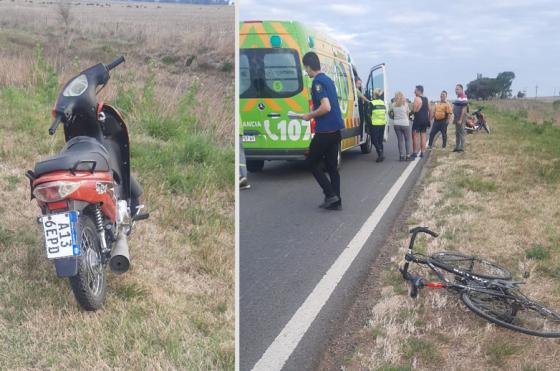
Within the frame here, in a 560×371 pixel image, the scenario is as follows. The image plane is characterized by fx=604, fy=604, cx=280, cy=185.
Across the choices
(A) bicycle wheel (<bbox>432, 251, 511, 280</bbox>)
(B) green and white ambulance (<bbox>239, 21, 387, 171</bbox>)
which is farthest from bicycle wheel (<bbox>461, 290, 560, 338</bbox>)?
(B) green and white ambulance (<bbox>239, 21, 387, 171</bbox>)

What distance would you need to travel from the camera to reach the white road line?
9.18 ft

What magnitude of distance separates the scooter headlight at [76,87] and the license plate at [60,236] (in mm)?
317

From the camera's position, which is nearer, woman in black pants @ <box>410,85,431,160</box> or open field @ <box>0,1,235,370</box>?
open field @ <box>0,1,235,370</box>

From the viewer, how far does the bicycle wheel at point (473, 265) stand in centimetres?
373

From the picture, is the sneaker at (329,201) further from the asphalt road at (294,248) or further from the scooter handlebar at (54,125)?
the scooter handlebar at (54,125)

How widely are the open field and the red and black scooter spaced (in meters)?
0.04

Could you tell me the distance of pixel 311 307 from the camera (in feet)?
11.8

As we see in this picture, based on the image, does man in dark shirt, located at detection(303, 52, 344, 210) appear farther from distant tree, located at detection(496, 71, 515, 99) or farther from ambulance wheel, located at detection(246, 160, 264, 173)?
distant tree, located at detection(496, 71, 515, 99)

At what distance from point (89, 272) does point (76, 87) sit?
0.52m

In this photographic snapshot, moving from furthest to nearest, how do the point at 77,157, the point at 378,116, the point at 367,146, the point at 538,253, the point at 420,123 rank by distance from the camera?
1. the point at 420,123
2. the point at 367,146
3. the point at 378,116
4. the point at 538,253
5. the point at 77,157

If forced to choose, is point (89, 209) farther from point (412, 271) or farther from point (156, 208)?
point (412, 271)

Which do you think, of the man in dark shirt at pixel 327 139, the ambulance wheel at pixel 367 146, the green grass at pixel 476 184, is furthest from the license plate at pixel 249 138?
the ambulance wheel at pixel 367 146

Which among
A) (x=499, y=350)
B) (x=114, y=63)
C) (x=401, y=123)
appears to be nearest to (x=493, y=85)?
(x=499, y=350)

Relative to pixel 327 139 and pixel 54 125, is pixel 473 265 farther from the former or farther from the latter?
pixel 54 125
